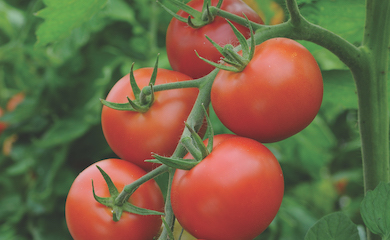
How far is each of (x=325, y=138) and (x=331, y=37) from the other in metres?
0.68

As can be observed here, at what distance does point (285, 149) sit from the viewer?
120cm

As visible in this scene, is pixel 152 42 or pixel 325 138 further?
pixel 152 42

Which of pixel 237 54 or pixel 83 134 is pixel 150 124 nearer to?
pixel 237 54

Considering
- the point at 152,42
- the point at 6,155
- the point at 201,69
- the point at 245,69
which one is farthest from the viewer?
the point at 6,155

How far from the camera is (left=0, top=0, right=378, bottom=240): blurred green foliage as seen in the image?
42.1 inches

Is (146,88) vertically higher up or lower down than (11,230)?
higher up

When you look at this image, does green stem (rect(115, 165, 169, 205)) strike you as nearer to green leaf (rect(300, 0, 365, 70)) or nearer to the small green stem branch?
the small green stem branch

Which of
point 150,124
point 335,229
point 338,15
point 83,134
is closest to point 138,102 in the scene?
point 150,124

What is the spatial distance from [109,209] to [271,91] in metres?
0.23

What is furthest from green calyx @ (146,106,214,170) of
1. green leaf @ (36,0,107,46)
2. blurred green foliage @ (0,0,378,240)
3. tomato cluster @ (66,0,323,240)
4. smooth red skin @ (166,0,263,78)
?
blurred green foliage @ (0,0,378,240)

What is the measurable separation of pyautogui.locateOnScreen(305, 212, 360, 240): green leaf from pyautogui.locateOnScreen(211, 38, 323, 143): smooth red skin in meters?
0.11

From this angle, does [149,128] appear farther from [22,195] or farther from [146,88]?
[22,195]

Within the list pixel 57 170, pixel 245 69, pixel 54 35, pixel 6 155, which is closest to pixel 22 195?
pixel 6 155

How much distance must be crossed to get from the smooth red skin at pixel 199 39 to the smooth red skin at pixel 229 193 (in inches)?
5.9
